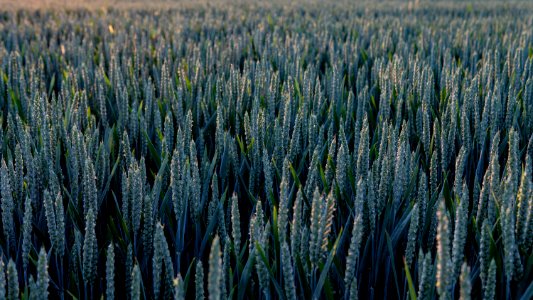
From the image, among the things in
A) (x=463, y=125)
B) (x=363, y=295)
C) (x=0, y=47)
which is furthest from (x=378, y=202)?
(x=0, y=47)

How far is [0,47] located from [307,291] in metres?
3.17

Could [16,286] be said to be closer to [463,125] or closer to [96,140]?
[96,140]

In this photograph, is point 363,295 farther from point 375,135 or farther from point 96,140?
point 96,140

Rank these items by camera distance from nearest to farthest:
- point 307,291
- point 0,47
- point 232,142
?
1. point 307,291
2. point 232,142
3. point 0,47

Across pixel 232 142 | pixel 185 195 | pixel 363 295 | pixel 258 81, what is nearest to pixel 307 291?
pixel 363 295

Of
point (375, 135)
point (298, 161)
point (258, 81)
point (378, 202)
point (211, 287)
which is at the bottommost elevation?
point (211, 287)

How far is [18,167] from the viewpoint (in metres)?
1.17

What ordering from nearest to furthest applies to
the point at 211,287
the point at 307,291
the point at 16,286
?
the point at 211,287 → the point at 16,286 → the point at 307,291

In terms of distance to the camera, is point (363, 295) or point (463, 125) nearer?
point (363, 295)


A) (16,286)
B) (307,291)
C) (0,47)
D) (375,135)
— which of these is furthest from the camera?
(0,47)

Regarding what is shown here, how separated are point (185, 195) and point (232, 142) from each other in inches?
13.4

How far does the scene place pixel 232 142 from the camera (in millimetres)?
1418

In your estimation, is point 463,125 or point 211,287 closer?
point 211,287

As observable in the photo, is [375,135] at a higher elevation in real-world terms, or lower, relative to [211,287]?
higher
